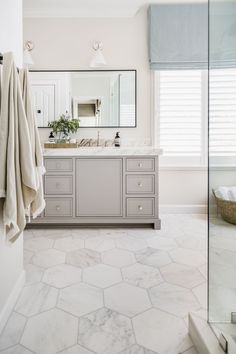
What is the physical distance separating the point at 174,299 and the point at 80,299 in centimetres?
60

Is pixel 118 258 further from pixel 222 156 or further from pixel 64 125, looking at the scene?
pixel 64 125

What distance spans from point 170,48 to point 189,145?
125 cm

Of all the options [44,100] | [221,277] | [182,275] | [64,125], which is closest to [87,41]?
[44,100]

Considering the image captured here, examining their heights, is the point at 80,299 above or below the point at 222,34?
below

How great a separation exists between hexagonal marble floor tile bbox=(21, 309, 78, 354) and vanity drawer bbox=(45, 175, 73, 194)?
5.57 feet

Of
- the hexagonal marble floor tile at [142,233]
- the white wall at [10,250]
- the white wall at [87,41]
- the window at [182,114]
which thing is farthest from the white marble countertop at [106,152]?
the white wall at [10,250]

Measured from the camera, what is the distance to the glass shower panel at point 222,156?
4.25ft

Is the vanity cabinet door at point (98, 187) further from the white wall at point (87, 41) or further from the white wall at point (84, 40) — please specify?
the white wall at point (84, 40)

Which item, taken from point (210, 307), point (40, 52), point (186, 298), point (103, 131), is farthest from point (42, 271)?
point (40, 52)

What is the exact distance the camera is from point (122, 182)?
3.25m

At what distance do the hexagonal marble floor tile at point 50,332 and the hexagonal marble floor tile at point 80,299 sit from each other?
7 centimetres

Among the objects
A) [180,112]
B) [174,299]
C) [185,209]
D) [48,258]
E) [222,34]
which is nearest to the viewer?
[222,34]

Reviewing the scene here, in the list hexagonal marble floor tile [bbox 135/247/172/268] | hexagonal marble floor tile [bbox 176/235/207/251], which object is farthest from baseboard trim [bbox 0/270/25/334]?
hexagonal marble floor tile [bbox 176/235/207/251]

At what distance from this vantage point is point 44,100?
12.2 ft
